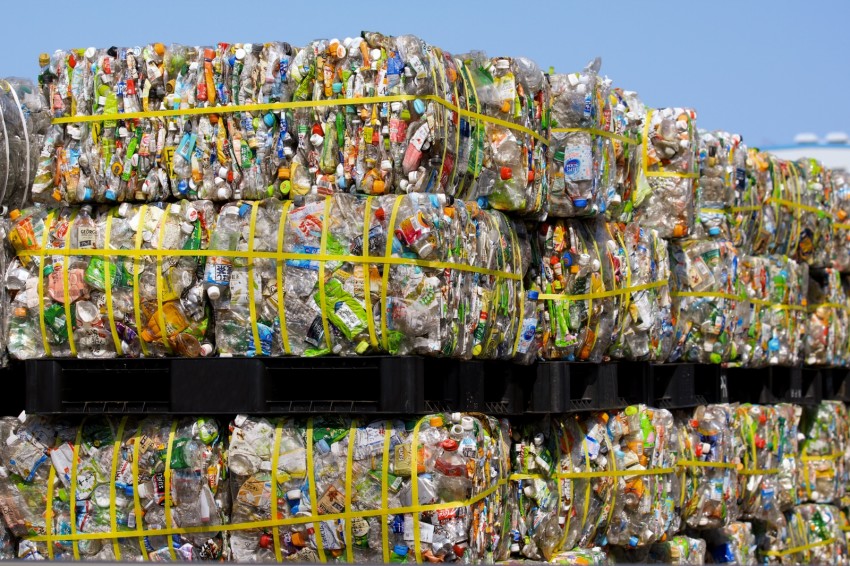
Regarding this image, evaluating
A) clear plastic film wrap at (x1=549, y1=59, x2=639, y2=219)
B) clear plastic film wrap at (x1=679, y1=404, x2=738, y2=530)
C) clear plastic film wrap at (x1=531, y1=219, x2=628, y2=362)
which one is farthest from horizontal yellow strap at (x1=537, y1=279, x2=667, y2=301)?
clear plastic film wrap at (x1=679, y1=404, x2=738, y2=530)

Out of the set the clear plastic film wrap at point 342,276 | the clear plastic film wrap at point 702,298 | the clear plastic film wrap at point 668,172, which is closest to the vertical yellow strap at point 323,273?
the clear plastic film wrap at point 342,276

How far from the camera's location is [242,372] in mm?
5031

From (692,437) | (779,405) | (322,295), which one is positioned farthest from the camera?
(779,405)

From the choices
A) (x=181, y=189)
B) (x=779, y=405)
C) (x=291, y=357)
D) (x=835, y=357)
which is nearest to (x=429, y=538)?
(x=291, y=357)

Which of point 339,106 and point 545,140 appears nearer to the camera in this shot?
point 339,106

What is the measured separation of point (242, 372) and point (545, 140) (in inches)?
67.6

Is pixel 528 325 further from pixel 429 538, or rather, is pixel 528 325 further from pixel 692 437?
pixel 692 437

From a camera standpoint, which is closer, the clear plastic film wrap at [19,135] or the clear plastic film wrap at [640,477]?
the clear plastic film wrap at [19,135]

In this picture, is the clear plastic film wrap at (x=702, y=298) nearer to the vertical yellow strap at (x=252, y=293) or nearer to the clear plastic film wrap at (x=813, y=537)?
the clear plastic film wrap at (x=813, y=537)

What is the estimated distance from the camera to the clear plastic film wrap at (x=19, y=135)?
5.25 m

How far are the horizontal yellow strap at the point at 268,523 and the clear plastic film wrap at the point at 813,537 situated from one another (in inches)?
151

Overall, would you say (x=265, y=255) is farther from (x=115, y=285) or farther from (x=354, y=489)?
(x=354, y=489)

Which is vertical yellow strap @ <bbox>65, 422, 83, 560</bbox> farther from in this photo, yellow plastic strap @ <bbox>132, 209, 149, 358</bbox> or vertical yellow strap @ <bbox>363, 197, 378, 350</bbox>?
vertical yellow strap @ <bbox>363, 197, 378, 350</bbox>

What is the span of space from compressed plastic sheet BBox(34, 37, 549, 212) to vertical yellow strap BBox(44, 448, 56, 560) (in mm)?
1034
